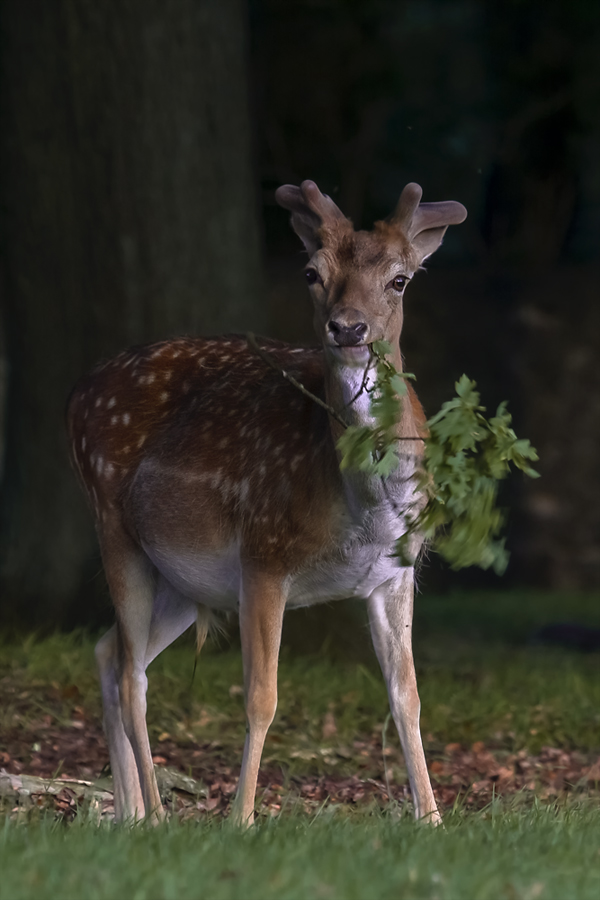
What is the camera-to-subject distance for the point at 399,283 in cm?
485

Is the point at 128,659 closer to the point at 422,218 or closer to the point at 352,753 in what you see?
the point at 352,753

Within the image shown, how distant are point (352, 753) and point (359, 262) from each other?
279cm

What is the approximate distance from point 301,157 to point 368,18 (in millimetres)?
1907

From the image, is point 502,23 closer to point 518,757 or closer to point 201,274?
point 201,274

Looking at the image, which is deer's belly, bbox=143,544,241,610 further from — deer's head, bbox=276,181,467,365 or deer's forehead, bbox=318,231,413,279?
deer's forehead, bbox=318,231,413,279

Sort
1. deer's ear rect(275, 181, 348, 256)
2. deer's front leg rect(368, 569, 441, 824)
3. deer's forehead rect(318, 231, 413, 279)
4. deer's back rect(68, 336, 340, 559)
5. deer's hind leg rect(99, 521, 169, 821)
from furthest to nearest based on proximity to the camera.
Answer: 1. deer's hind leg rect(99, 521, 169, 821)
2. deer's front leg rect(368, 569, 441, 824)
3. deer's back rect(68, 336, 340, 559)
4. deer's ear rect(275, 181, 348, 256)
5. deer's forehead rect(318, 231, 413, 279)

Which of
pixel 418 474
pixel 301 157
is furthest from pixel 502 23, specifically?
pixel 418 474

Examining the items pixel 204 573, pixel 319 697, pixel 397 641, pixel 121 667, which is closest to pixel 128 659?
pixel 121 667

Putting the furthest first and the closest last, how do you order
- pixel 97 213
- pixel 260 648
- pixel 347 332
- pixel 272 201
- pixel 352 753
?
pixel 272 201 → pixel 97 213 → pixel 352 753 → pixel 260 648 → pixel 347 332

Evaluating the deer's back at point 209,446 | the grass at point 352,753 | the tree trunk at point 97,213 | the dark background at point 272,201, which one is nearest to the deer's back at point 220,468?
the deer's back at point 209,446

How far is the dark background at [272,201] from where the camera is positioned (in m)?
8.46

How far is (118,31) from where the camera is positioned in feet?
27.7

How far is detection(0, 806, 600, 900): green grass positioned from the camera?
3.33 metres

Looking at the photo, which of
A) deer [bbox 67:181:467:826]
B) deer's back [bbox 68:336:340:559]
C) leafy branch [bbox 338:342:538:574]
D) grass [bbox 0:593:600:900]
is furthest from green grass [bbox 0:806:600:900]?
deer's back [bbox 68:336:340:559]
